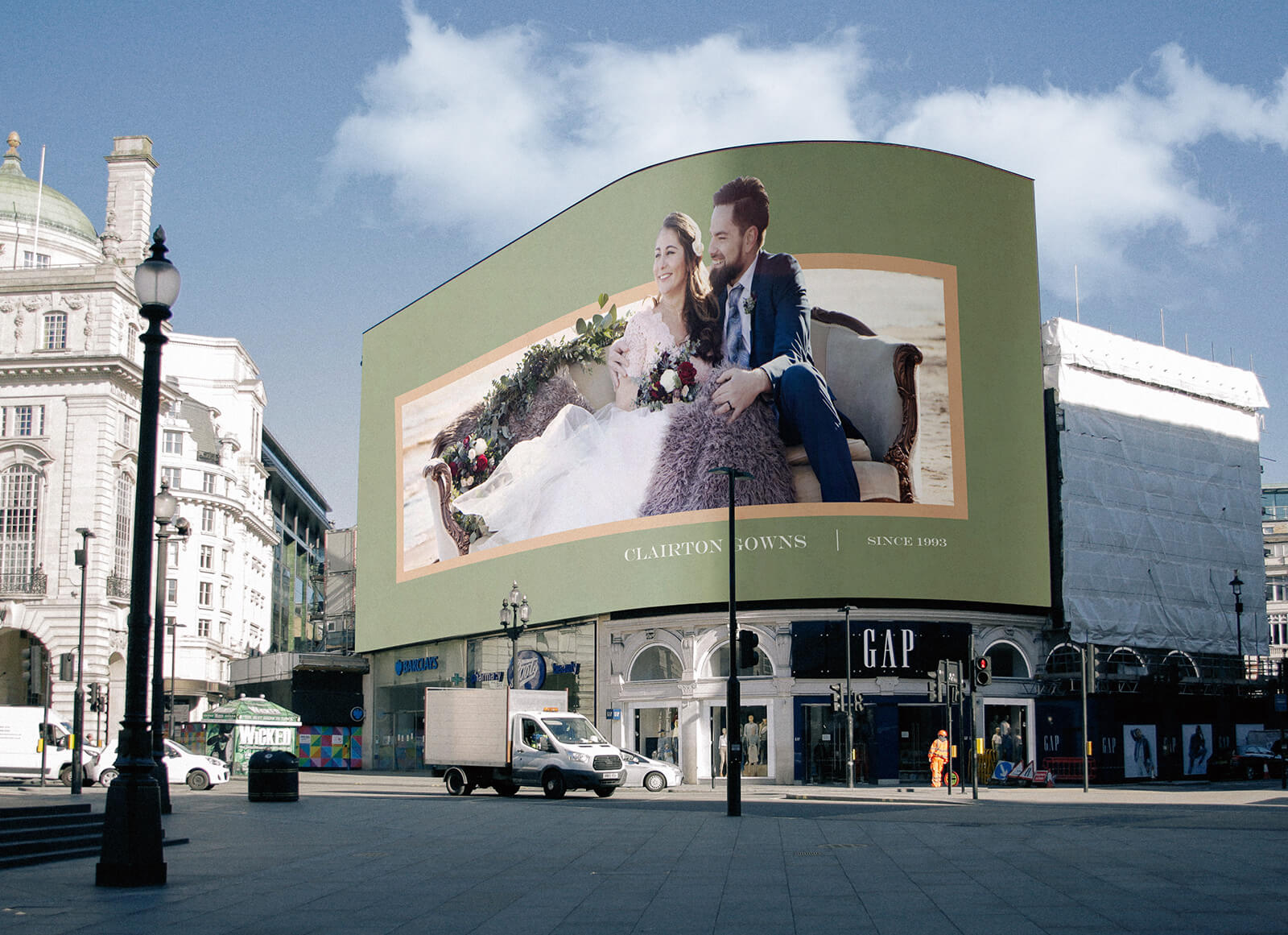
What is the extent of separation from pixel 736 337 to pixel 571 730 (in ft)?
58.8

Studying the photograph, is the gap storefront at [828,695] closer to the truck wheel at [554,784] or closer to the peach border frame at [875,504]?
the peach border frame at [875,504]

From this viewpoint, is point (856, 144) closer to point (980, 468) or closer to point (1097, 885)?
point (980, 468)

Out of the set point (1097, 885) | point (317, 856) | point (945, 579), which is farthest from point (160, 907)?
point (945, 579)

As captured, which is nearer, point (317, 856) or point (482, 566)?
point (317, 856)

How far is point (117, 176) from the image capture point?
83.2 meters

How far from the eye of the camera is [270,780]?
3319 centimetres

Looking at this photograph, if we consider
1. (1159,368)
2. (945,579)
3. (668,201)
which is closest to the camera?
(945,579)

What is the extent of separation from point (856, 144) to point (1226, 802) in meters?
28.1

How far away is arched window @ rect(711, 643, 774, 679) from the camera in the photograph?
50094mm

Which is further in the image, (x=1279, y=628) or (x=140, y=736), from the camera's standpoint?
(x=1279, y=628)

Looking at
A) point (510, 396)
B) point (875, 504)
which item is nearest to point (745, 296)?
point (875, 504)

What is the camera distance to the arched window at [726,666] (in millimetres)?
50094

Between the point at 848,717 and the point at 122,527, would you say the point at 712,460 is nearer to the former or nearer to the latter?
the point at 848,717

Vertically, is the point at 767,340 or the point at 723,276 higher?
the point at 723,276
